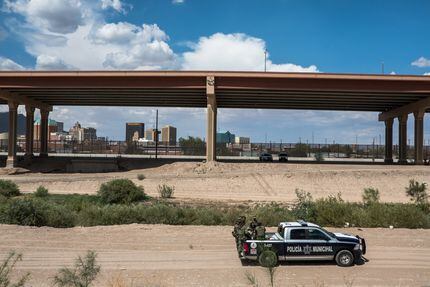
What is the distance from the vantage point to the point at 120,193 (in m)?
34.7

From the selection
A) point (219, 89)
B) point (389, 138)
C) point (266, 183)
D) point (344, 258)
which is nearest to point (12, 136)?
point (219, 89)

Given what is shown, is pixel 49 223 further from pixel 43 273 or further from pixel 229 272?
pixel 229 272

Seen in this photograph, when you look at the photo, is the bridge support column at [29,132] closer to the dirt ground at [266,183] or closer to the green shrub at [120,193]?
the dirt ground at [266,183]

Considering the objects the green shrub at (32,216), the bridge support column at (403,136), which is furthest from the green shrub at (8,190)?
the bridge support column at (403,136)

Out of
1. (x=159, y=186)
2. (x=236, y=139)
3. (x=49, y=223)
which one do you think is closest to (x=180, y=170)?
(x=159, y=186)

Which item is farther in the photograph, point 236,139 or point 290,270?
point 236,139

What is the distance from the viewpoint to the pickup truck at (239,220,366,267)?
1431cm

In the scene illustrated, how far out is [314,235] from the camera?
575 inches

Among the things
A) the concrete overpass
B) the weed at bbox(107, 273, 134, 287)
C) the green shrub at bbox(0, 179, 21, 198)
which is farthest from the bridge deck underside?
the weed at bbox(107, 273, 134, 287)

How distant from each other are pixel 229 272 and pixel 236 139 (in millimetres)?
170893

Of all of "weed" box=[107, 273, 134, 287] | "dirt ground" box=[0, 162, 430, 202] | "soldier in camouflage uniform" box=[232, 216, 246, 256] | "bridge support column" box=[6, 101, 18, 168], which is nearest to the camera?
"weed" box=[107, 273, 134, 287]

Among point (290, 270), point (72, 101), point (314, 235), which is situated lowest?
point (290, 270)

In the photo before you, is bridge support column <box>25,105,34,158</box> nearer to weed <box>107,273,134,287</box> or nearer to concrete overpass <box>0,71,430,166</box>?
concrete overpass <box>0,71,430,166</box>

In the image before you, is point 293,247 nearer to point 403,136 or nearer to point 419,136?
point 419,136
